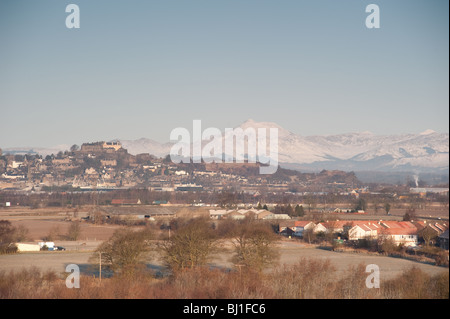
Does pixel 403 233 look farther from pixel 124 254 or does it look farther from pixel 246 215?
pixel 124 254

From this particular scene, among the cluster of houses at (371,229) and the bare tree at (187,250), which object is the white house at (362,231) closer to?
the cluster of houses at (371,229)

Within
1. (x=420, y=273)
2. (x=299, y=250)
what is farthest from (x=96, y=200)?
(x=420, y=273)

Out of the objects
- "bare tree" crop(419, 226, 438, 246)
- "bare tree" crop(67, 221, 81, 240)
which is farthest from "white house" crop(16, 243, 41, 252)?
"bare tree" crop(419, 226, 438, 246)

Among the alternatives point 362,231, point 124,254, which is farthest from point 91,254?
point 362,231

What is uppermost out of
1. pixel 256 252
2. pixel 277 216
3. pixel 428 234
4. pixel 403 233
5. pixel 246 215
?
pixel 256 252

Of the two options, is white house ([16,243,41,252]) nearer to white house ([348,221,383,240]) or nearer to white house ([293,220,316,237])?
white house ([293,220,316,237])

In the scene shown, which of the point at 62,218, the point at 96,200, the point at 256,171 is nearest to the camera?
the point at 62,218
